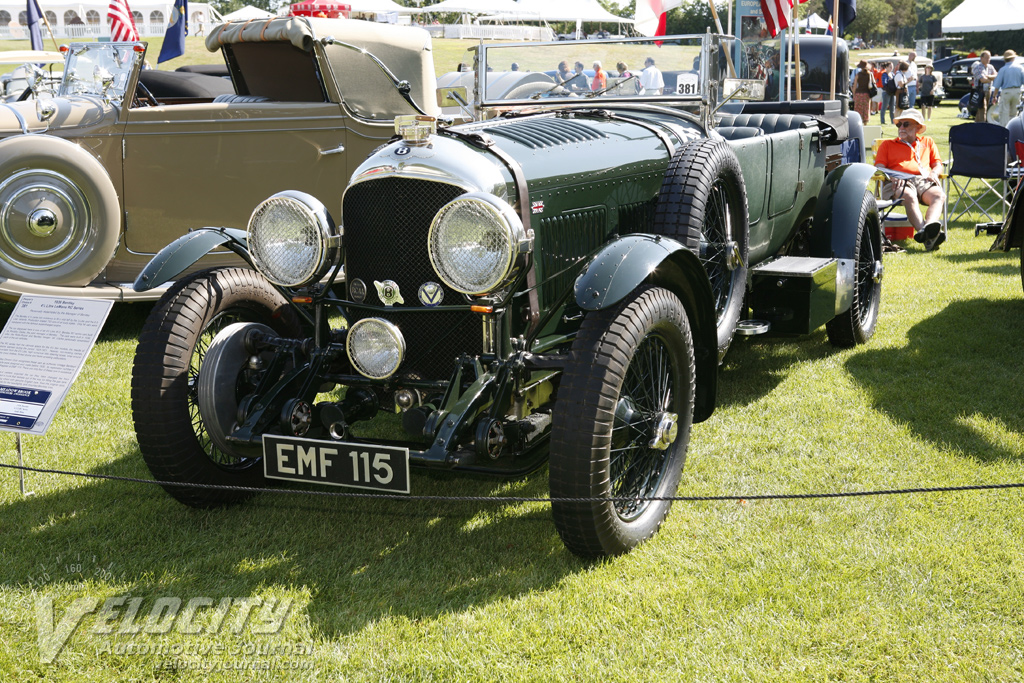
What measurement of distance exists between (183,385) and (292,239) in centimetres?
66

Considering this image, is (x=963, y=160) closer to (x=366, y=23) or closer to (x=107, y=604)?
(x=366, y=23)

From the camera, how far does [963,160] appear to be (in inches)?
352

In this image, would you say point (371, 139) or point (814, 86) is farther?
point (814, 86)

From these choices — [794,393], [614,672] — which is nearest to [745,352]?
[794,393]

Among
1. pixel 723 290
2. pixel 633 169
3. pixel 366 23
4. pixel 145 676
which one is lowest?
pixel 145 676

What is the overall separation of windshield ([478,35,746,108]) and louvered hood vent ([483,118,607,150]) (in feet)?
2.34

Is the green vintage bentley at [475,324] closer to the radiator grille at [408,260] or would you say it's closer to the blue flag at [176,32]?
the radiator grille at [408,260]

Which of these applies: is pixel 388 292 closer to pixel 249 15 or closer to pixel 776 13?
pixel 776 13

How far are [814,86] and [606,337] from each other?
925cm

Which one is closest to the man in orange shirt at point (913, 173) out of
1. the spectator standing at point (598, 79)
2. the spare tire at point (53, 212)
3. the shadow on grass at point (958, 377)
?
the shadow on grass at point (958, 377)

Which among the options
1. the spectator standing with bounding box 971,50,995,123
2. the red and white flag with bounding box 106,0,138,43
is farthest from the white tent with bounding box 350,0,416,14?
the spectator standing with bounding box 971,50,995,123

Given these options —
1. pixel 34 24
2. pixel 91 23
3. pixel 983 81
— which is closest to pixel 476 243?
pixel 34 24

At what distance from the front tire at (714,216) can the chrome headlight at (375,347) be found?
1.21 metres

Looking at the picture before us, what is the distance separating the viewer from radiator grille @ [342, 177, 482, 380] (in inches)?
126
